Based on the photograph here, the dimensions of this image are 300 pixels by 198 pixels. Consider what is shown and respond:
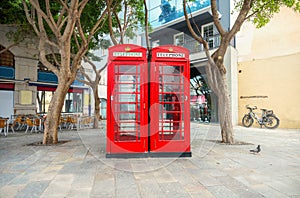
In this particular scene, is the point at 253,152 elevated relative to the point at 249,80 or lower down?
lower down

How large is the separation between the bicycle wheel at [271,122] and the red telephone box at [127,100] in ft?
30.4

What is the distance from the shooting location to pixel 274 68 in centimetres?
1171

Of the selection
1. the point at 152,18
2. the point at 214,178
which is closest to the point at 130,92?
the point at 214,178

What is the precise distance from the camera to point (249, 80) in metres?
12.7

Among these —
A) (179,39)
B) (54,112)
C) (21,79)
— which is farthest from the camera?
(179,39)

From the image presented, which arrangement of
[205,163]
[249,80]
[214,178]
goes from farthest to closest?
[249,80], [205,163], [214,178]

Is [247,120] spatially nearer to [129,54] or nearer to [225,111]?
[225,111]

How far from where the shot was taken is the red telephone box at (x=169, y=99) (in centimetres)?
480

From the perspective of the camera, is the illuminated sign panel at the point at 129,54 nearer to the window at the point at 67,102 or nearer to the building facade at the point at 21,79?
the building facade at the point at 21,79

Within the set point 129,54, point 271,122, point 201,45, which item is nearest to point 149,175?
point 129,54

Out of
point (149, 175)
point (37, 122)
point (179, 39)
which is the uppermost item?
point (179, 39)

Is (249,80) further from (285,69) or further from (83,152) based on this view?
(83,152)

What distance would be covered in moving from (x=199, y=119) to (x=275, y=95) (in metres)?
5.28

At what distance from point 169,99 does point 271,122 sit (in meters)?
8.87
